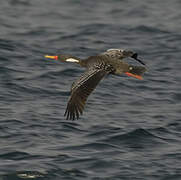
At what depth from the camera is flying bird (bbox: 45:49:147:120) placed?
7.96 m

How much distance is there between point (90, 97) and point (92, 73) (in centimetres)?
279

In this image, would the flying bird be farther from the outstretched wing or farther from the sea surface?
the sea surface

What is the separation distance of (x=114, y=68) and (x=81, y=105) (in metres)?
1.26

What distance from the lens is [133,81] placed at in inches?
482

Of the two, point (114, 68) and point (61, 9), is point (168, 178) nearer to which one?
point (114, 68)

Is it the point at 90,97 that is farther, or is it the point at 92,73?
the point at 90,97

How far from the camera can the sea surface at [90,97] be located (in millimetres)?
8039

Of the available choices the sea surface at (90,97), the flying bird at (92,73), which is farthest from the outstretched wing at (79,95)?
the sea surface at (90,97)

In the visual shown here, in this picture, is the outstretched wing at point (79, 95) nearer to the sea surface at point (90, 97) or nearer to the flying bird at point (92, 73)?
the flying bird at point (92, 73)

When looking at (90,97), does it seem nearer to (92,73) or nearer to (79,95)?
(92,73)

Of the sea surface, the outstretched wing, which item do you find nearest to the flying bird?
the outstretched wing

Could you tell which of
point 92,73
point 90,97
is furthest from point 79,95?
point 90,97

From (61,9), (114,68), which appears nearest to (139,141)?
(114,68)

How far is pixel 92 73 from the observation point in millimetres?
8391
